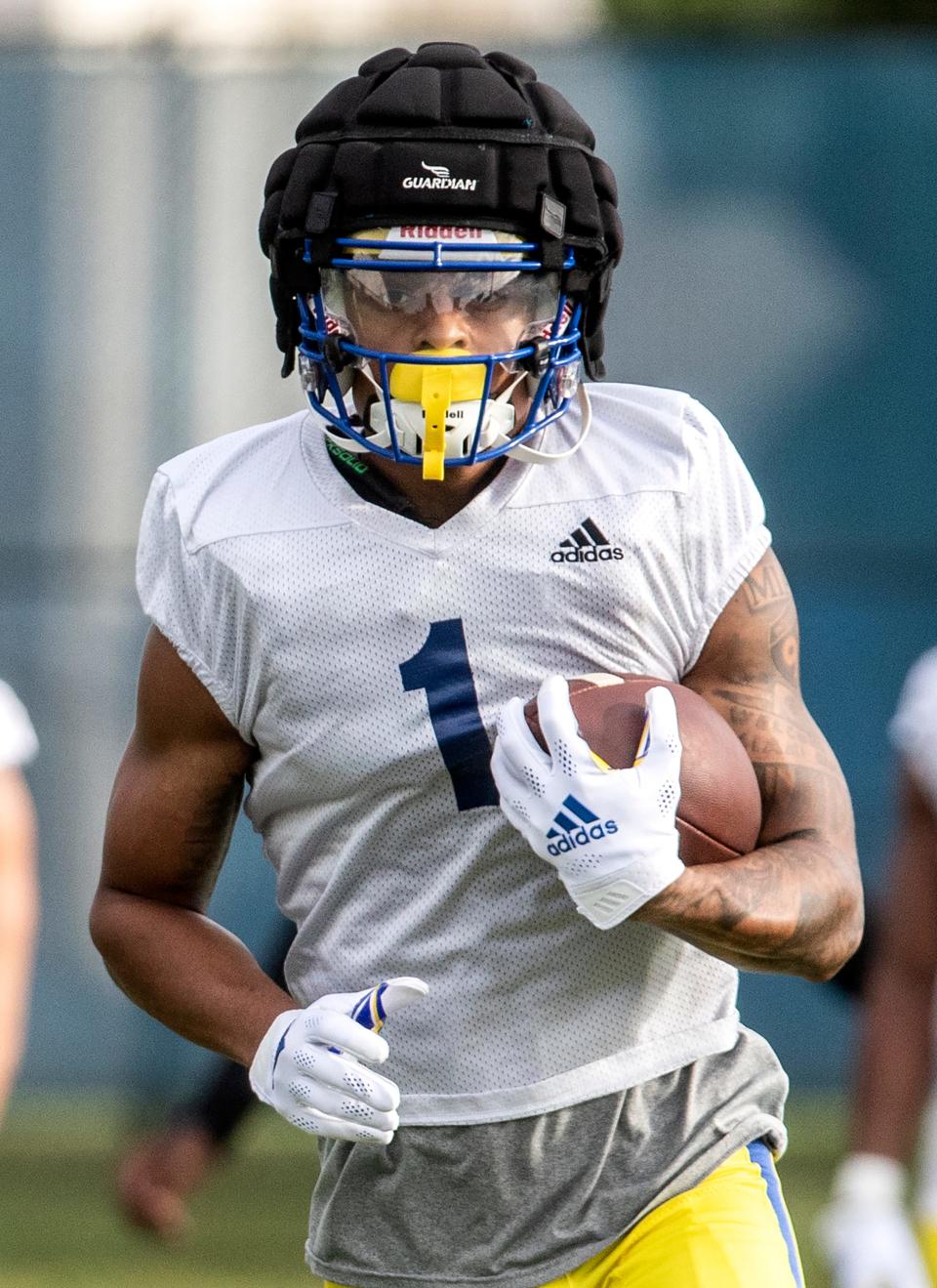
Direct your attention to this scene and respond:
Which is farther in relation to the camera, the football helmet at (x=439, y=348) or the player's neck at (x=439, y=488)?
the player's neck at (x=439, y=488)

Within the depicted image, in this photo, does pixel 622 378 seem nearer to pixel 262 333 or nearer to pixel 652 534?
pixel 262 333

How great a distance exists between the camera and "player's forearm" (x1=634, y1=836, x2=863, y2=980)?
101 inches

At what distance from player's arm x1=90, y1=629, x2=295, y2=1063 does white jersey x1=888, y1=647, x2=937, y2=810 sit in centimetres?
129

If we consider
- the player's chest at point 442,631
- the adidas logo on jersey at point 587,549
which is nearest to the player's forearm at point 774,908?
the player's chest at point 442,631

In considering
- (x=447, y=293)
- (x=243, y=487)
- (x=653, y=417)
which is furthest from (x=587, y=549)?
(x=243, y=487)

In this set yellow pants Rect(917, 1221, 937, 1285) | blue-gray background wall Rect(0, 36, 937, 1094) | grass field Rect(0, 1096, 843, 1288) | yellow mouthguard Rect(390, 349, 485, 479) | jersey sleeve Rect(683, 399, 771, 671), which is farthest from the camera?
blue-gray background wall Rect(0, 36, 937, 1094)

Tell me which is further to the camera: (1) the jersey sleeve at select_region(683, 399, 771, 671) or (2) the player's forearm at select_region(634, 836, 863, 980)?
(1) the jersey sleeve at select_region(683, 399, 771, 671)

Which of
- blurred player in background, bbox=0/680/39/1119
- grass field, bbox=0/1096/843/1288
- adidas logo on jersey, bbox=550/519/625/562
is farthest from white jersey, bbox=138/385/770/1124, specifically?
grass field, bbox=0/1096/843/1288

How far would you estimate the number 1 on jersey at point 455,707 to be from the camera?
9.14ft

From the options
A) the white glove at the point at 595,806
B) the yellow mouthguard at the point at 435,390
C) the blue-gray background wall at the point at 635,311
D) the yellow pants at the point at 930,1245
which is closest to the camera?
the white glove at the point at 595,806

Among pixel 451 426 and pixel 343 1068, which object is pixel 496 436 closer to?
pixel 451 426

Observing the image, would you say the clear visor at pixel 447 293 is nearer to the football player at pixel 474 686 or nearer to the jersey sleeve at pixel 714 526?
the football player at pixel 474 686

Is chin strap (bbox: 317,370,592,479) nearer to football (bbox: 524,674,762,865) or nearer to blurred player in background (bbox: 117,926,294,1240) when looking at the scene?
football (bbox: 524,674,762,865)

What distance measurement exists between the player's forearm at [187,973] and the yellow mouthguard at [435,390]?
726mm
